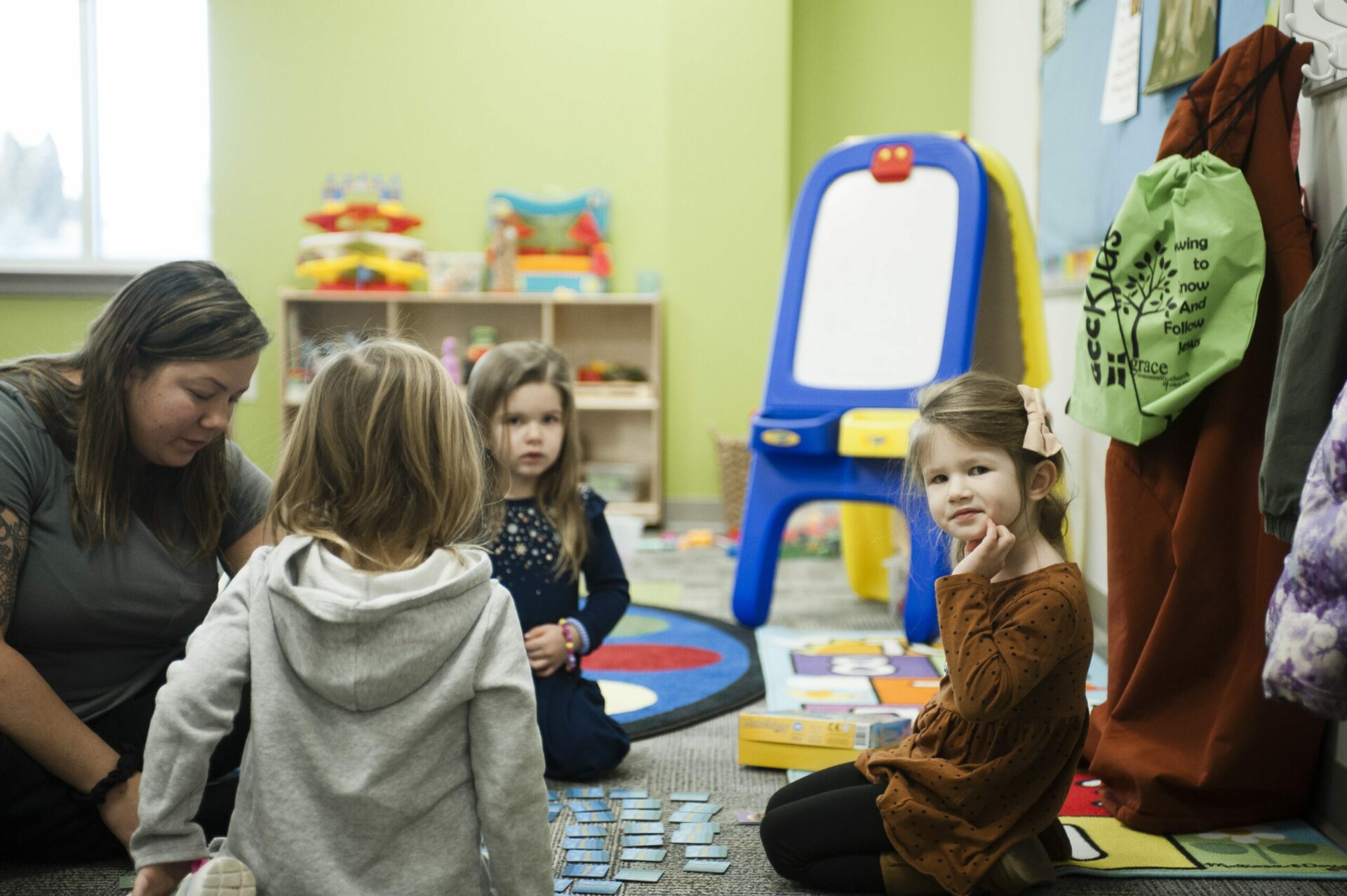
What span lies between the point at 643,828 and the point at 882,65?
374 centimetres

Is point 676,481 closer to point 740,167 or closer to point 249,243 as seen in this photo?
point 740,167

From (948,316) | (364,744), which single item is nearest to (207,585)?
(364,744)

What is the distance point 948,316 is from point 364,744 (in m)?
2.09

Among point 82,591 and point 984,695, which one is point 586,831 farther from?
point 82,591

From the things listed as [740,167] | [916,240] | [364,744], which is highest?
[740,167]

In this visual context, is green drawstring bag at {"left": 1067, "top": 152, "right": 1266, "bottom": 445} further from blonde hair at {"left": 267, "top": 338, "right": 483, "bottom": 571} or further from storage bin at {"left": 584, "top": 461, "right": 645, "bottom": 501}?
storage bin at {"left": 584, "top": 461, "right": 645, "bottom": 501}

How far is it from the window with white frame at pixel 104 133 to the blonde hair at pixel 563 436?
11.8 feet

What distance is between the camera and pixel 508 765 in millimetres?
1038

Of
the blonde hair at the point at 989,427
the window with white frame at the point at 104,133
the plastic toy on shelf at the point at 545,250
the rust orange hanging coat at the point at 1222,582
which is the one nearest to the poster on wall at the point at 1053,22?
the rust orange hanging coat at the point at 1222,582

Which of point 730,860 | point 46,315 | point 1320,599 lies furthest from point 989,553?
point 46,315

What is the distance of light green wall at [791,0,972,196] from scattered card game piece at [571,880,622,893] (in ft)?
12.1

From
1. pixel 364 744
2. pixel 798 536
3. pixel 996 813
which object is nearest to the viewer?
pixel 364 744

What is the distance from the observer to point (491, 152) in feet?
15.5

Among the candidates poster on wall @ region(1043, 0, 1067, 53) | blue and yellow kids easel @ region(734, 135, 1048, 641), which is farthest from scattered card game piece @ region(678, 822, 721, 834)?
poster on wall @ region(1043, 0, 1067, 53)
